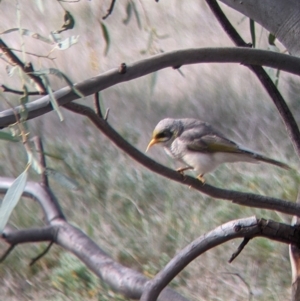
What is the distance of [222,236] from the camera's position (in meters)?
0.95

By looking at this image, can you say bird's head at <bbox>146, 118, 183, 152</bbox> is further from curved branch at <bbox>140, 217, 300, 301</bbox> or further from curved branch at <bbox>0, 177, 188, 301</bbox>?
curved branch at <bbox>140, 217, 300, 301</bbox>

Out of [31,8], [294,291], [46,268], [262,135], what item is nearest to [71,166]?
[46,268]

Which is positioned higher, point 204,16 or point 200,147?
point 204,16

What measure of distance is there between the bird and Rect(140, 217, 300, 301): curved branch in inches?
25.4

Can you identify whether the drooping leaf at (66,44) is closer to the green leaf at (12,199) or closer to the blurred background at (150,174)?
the green leaf at (12,199)

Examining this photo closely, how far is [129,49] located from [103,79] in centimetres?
312

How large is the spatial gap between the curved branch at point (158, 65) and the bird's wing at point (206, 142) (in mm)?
759

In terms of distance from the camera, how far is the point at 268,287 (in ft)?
8.15

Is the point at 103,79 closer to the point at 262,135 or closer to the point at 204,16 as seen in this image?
the point at 262,135

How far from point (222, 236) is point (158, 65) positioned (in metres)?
0.28

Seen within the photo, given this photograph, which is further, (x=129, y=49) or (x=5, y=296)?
(x=129, y=49)

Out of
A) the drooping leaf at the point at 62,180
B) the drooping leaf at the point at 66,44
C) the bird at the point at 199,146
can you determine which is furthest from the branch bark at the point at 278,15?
the bird at the point at 199,146

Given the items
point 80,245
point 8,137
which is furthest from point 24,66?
point 80,245

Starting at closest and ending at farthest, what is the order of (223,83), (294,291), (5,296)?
(294,291) < (5,296) < (223,83)
